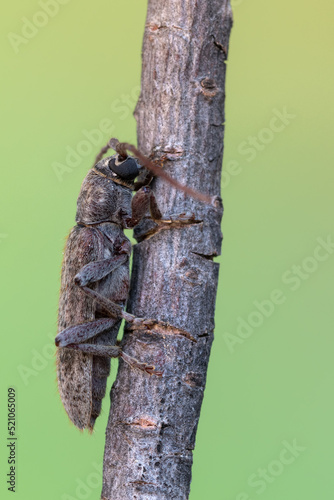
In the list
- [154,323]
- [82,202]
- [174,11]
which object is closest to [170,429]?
[154,323]

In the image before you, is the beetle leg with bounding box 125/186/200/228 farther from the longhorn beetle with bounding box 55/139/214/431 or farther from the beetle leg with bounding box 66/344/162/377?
the beetle leg with bounding box 66/344/162/377

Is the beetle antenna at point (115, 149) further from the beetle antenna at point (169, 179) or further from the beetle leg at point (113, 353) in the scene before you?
the beetle leg at point (113, 353)

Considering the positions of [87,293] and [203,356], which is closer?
[203,356]

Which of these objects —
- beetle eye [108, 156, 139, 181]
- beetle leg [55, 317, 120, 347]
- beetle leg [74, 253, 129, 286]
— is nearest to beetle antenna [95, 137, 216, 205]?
beetle eye [108, 156, 139, 181]

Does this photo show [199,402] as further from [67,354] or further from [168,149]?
[168,149]

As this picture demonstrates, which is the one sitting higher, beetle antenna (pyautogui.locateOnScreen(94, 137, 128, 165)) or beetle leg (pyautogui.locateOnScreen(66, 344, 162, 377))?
beetle antenna (pyautogui.locateOnScreen(94, 137, 128, 165))

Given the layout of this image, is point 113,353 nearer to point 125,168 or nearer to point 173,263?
point 173,263
